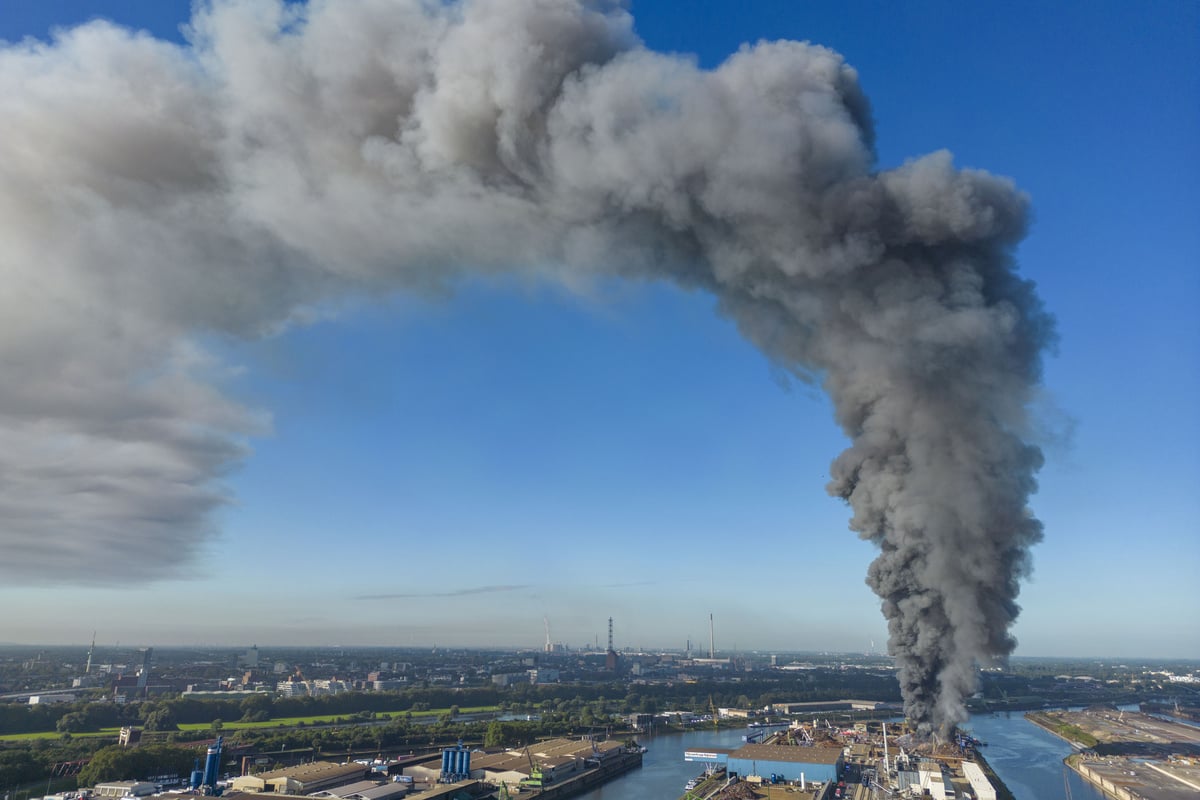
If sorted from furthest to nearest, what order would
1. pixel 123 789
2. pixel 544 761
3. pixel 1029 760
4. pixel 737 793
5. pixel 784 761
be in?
pixel 1029 760
pixel 544 761
pixel 784 761
pixel 737 793
pixel 123 789

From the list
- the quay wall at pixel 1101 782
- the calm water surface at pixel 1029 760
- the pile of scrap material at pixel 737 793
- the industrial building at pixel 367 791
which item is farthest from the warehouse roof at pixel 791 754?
the industrial building at pixel 367 791

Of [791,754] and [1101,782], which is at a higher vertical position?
[791,754]

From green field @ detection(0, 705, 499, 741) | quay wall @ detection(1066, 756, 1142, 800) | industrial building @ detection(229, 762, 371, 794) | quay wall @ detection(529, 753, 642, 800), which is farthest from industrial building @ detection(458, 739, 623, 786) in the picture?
quay wall @ detection(1066, 756, 1142, 800)

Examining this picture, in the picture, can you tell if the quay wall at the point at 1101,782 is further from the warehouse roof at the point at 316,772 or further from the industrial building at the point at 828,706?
the warehouse roof at the point at 316,772

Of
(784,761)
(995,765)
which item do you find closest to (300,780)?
(784,761)

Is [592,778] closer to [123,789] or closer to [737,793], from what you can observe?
[737,793]

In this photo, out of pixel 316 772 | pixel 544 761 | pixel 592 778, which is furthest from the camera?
pixel 592 778

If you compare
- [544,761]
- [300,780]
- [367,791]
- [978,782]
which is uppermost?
[978,782]

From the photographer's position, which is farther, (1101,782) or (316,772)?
(1101,782)
